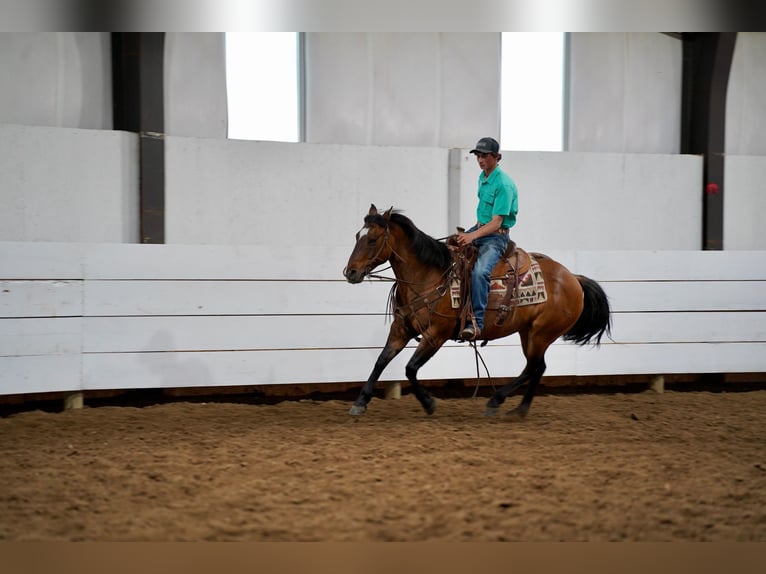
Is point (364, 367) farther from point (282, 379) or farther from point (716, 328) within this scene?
point (716, 328)

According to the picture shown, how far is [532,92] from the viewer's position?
7824 millimetres

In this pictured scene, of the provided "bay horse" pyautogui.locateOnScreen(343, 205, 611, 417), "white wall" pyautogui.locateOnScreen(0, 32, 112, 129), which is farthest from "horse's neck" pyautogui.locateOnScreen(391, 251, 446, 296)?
"white wall" pyautogui.locateOnScreen(0, 32, 112, 129)

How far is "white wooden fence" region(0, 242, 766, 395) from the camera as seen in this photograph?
5.73 meters

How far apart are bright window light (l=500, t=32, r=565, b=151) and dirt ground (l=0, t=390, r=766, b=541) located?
3220mm

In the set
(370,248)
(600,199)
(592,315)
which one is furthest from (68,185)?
(600,199)

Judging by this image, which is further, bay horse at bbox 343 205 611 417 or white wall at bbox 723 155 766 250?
white wall at bbox 723 155 766 250

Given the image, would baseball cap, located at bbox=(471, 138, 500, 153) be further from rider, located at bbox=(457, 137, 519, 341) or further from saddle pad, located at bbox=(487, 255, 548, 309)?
saddle pad, located at bbox=(487, 255, 548, 309)

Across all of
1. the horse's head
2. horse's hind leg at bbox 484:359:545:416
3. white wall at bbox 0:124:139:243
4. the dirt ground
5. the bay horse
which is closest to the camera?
the dirt ground

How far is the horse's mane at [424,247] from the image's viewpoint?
5223 millimetres

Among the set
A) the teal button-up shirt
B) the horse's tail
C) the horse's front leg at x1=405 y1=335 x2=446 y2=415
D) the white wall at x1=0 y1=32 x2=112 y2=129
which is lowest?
the horse's front leg at x1=405 y1=335 x2=446 y2=415

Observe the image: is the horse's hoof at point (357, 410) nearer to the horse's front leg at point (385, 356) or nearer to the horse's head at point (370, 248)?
the horse's front leg at point (385, 356)

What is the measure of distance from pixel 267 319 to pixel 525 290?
2234 millimetres

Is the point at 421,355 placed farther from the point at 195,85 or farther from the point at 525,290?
the point at 195,85

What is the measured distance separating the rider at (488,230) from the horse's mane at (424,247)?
0.50ft
